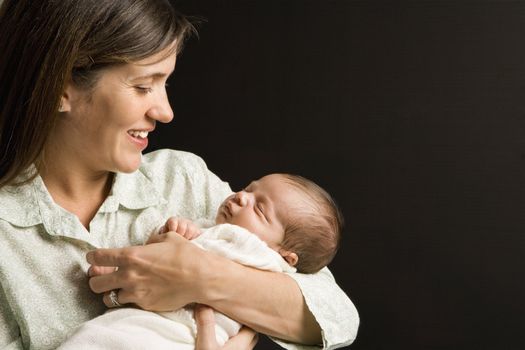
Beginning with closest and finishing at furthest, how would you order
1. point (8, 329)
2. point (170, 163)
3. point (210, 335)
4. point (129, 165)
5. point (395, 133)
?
point (210, 335), point (8, 329), point (129, 165), point (170, 163), point (395, 133)

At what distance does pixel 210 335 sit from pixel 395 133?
1280mm

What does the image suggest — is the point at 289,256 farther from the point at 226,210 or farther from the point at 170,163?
the point at 170,163

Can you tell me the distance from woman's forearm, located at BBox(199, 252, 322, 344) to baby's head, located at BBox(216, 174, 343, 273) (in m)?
0.09

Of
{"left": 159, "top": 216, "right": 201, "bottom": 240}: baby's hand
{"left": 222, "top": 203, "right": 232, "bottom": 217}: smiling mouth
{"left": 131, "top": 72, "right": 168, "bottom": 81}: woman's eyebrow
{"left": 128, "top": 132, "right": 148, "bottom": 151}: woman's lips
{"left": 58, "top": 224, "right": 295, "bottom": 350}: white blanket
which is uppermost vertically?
{"left": 131, "top": 72, "right": 168, "bottom": 81}: woman's eyebrow

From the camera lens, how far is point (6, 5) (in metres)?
1.89

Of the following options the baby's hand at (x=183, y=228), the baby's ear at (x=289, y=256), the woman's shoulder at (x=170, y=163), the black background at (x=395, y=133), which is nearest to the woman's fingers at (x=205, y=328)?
the baby's hand at (x=183, y=228)

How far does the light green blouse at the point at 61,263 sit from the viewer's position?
5.81 feet

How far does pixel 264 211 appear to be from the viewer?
1.93 metres

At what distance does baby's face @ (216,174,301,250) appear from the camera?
74.9 inches

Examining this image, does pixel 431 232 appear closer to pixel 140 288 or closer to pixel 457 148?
pixel 457 148

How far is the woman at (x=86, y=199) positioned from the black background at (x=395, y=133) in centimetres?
87

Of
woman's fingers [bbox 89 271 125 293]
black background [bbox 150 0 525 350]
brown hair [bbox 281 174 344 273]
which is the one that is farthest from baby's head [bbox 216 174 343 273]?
black background [bbox 150 0 525 350]

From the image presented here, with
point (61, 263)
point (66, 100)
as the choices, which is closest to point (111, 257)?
point (61, 263)

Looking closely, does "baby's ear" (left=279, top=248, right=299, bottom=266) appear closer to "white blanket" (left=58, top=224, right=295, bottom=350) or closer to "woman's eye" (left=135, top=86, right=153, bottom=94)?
"white blanket" (left=58, top=224, right=295, bottom=350)
